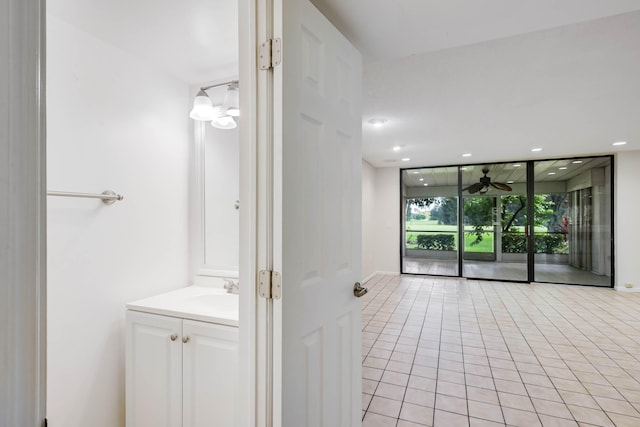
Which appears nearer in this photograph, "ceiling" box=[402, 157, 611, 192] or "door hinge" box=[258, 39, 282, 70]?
"door hinge" box=[258, 39, 282, 70]

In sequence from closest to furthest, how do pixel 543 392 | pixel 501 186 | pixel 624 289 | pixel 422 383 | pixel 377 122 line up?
pixel 543 392 → pixel 422 383 → pixel 377 122 → pixel 624 289 → pixel 501 186

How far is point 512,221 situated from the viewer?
21.2 feet

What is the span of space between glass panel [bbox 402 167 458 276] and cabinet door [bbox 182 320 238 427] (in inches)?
246

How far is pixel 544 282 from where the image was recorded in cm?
617

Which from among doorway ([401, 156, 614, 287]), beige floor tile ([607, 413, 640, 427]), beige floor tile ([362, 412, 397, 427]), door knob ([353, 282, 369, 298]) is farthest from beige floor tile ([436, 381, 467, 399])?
doorway ([401, 156, 614, 287])

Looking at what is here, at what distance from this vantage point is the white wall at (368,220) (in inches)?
249

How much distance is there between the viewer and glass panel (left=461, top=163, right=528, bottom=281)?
639cm

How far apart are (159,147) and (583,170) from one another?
24.3 feet

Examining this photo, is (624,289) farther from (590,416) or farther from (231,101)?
(231,101)

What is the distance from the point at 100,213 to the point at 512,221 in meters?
7.06

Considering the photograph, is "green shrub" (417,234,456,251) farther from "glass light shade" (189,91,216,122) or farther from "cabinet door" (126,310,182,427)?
"cabinet door" (126,310,182,427)

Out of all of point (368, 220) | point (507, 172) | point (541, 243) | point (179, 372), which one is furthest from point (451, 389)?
point (507, 172)

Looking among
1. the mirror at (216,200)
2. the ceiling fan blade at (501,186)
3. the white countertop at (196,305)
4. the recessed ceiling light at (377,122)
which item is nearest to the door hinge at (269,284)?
the white countertop at (196,305)

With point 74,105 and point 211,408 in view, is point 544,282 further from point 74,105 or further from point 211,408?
point 74,105
